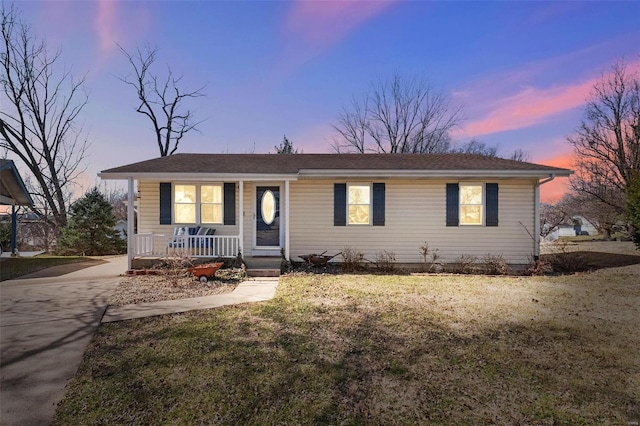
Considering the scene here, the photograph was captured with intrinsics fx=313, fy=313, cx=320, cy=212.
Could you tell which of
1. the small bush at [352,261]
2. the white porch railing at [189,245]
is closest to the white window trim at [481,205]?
the small bush at [352,261]

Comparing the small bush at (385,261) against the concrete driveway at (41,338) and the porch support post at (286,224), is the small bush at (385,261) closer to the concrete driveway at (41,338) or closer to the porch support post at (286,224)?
the porch support post at (286,224)

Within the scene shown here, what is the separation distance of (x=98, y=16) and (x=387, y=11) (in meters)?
10.9

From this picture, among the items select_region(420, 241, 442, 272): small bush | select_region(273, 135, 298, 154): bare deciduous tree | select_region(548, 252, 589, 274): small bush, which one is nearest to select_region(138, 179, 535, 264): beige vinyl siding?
select_region(420, 241, 442, 272): small bush

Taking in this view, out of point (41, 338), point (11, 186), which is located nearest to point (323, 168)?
point (41, 338)

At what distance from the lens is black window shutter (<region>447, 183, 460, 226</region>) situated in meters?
9.82

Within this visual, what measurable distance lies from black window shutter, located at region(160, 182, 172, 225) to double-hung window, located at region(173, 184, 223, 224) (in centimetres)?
17

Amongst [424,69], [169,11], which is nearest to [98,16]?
[169,11]

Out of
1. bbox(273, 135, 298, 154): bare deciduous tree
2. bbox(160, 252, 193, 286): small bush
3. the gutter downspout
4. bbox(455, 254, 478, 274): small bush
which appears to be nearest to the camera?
bbox(160, 252, 193, 286): small bush

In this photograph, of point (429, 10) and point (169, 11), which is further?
point (429, 10)

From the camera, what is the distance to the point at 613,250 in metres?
12.9

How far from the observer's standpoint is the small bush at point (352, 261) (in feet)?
30.8

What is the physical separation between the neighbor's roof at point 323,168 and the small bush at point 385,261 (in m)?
2.46

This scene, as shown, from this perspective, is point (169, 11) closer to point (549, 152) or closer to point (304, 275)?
point (304, 275)

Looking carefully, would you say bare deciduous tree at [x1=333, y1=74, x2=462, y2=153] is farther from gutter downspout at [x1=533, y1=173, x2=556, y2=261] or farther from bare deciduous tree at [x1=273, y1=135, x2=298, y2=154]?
gutter downspout at [x1=533, y1=173, x2=556, y2=261]
